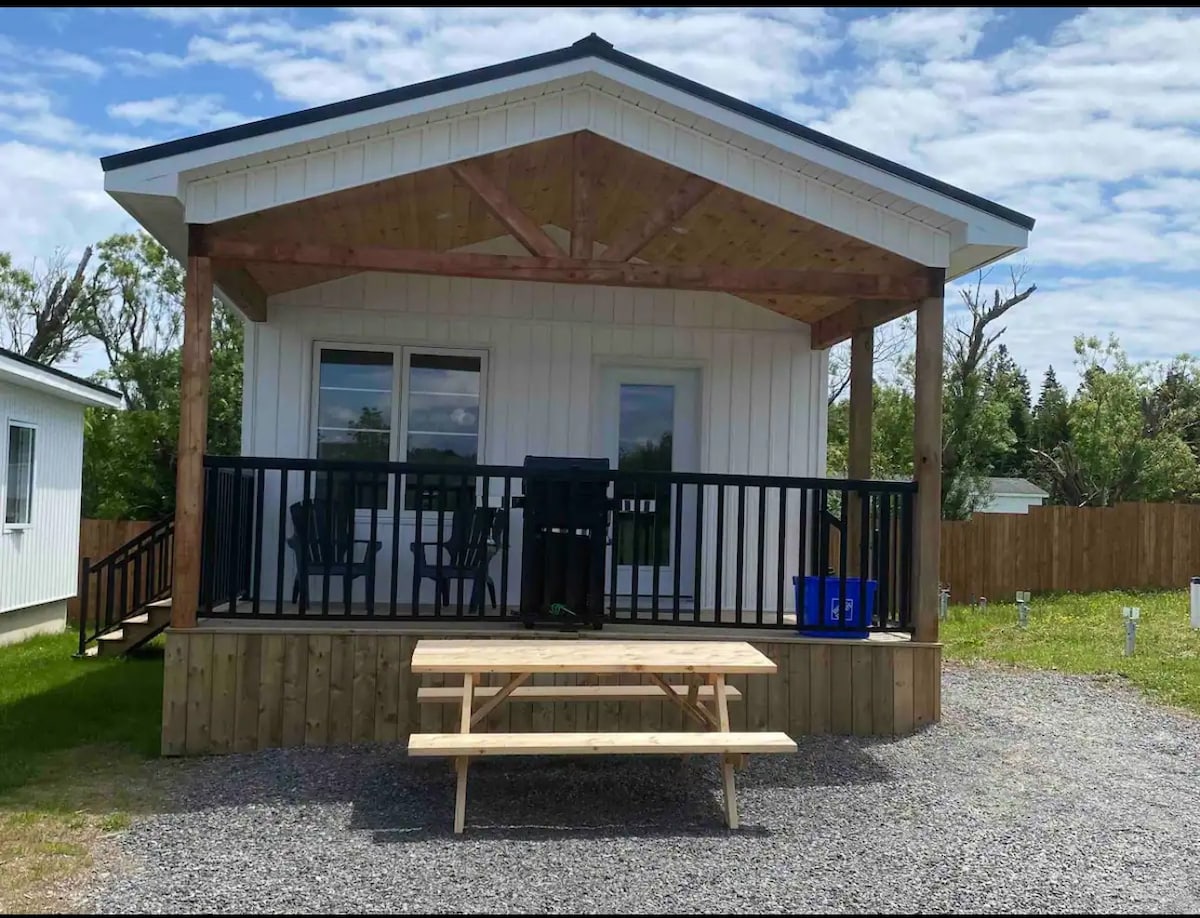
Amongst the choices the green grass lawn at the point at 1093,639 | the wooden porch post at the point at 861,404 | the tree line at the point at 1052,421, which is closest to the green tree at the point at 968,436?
the tree line at the point at 1052,421

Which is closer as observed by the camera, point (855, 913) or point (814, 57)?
point (855, 913)

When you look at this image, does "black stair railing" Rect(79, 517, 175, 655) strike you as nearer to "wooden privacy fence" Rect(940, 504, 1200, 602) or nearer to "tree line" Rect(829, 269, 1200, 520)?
"wooden privacy fence" Rect(940, 504, 1200, 602)

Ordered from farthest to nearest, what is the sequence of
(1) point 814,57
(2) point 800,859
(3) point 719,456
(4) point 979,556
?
(4) point 979,556, (3) point 719,456, (1) point 814,57, (2) point 800,859

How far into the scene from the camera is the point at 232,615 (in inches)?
247

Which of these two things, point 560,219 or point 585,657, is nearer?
point 585,657

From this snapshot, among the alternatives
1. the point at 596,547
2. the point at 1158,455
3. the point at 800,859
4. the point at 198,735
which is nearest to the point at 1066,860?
the point at 800,859

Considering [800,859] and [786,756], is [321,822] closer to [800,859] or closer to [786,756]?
[800,859]

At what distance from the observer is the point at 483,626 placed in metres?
6.78

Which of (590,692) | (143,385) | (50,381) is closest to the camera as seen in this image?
(590,692)

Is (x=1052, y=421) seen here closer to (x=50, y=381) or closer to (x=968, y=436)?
(x=968, y=436)

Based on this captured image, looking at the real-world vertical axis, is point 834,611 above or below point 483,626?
above

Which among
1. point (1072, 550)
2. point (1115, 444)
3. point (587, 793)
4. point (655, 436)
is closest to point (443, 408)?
point (655, 436)

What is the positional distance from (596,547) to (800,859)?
2523mm

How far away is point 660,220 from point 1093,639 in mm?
7905
